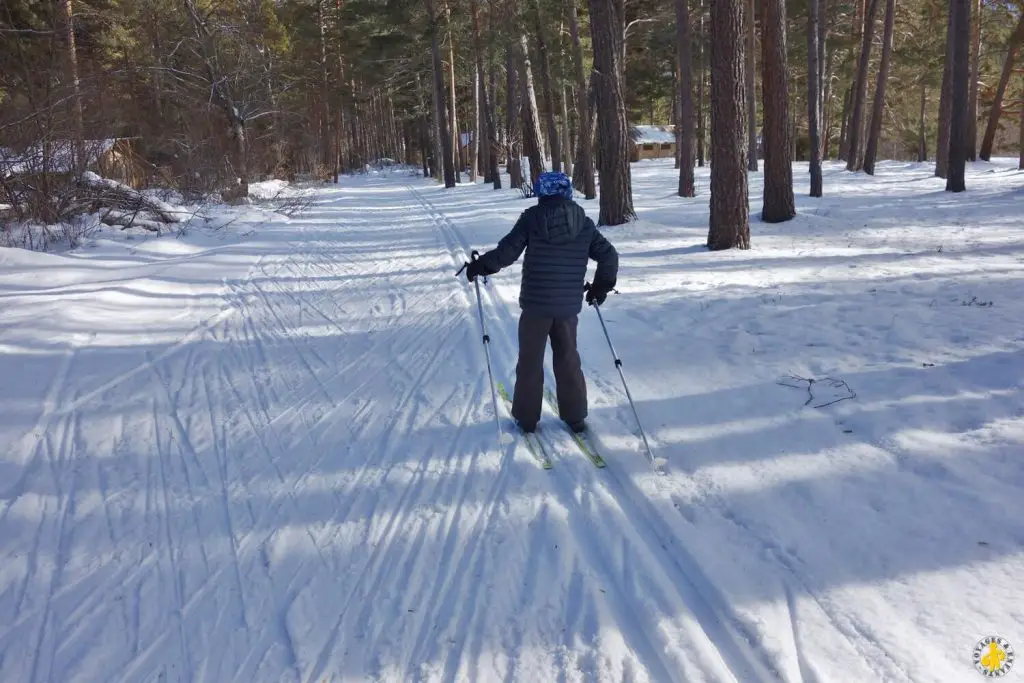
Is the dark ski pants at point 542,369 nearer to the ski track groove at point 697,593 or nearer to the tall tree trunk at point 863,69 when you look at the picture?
the ski track groove at point 697,593

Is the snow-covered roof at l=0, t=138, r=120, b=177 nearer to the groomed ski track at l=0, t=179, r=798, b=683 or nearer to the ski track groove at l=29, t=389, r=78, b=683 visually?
the groomed ski track at l=0, t=179, r=798, b=683

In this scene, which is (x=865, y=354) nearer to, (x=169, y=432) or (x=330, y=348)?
(x=330, y=348)

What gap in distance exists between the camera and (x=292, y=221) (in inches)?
769

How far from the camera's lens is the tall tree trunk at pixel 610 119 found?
13406mm

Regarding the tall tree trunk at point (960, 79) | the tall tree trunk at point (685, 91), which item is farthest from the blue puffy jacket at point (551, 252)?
the tall tree trunk at point (685, 91)

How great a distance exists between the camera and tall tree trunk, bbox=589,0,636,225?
13.4 m

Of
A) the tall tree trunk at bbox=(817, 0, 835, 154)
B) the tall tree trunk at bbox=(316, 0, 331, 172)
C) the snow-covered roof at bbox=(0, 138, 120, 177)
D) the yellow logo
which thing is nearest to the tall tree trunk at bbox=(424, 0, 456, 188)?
the tall tree trunk at bbox=(316, 0, 331, 172)

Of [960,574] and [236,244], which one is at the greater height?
[236,244]

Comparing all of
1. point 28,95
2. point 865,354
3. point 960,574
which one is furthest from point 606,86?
point 960,574

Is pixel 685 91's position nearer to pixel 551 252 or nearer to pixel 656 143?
pixel 551 252

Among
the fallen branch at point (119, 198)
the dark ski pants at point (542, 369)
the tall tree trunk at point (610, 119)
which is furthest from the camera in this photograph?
the tall tree trunk at point (610, 119)

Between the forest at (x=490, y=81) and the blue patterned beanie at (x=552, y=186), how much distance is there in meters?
6.83

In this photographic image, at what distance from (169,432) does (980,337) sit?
681cm

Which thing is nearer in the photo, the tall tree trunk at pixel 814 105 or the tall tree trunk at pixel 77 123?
the tall tree trunk at pixel 77 123
